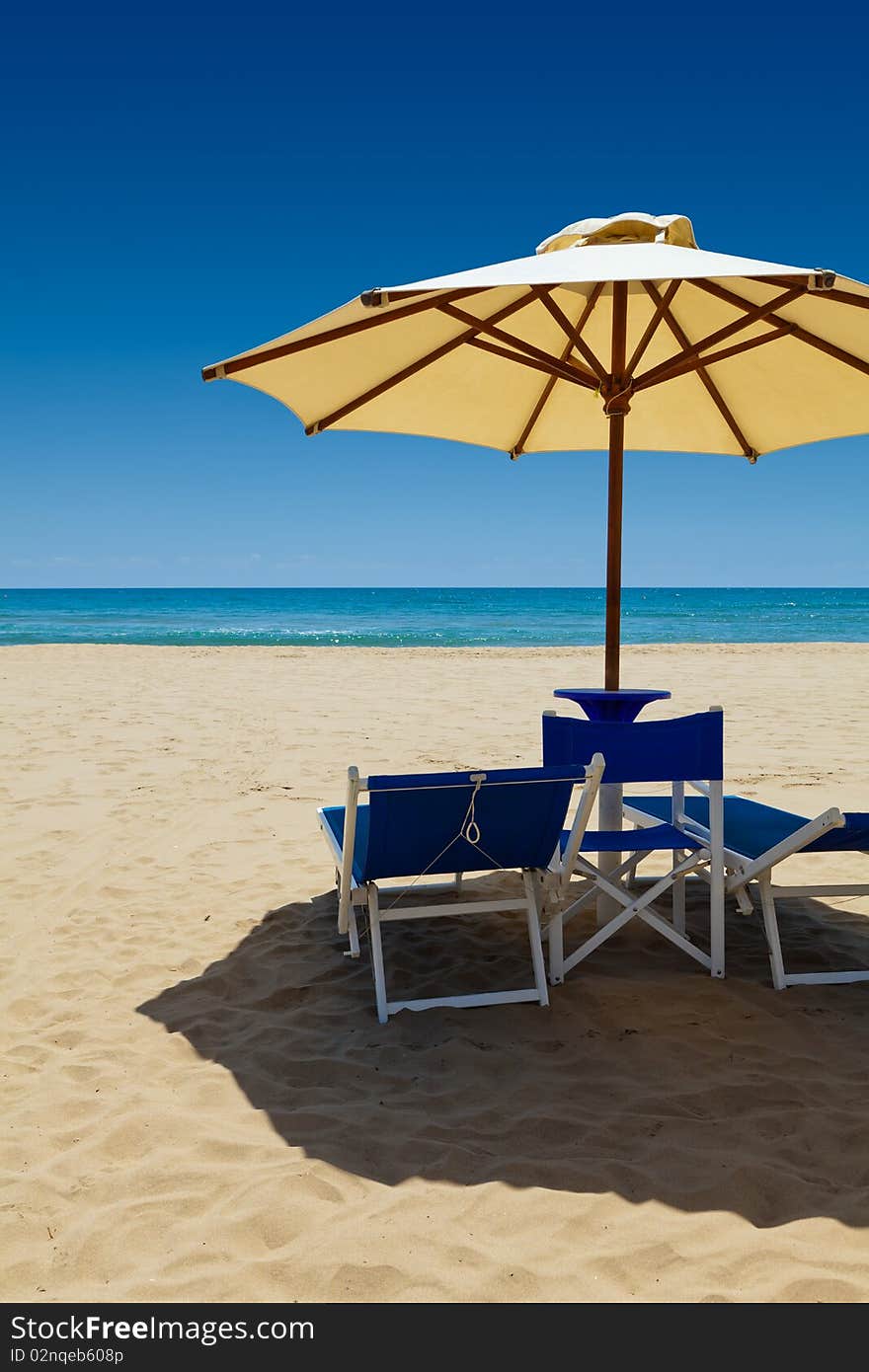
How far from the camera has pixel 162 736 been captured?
350 inches

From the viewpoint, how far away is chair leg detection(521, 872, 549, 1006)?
3.17 m

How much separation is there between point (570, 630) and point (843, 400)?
1216 inches

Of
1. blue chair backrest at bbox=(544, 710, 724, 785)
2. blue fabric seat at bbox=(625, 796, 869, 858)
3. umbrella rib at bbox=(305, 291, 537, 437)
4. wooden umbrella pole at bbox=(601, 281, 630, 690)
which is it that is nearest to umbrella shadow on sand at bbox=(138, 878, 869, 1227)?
blue fabric seat at bbox=(625, 796, 869, 858)

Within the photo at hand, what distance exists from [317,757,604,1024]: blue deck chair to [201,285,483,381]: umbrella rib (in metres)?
1.58

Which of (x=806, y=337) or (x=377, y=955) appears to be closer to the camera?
(x=377, y=955)

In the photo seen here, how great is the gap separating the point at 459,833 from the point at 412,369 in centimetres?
237

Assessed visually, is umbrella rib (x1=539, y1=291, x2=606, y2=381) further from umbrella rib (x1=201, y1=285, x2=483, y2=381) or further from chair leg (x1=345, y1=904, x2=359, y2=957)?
chair leg (x1=345, y1=904, x2=359, y2=957)

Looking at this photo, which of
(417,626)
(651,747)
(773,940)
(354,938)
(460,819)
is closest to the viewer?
(460,819)

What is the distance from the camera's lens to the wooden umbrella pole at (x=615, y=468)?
3803 millimetres

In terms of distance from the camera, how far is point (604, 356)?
4.81 metres

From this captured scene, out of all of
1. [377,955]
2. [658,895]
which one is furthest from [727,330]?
[377,955]

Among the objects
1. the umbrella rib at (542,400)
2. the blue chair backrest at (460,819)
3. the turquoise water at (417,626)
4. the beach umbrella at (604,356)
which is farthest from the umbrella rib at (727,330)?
the turquoise water at (417,626)

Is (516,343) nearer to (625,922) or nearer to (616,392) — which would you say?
(616,392)
